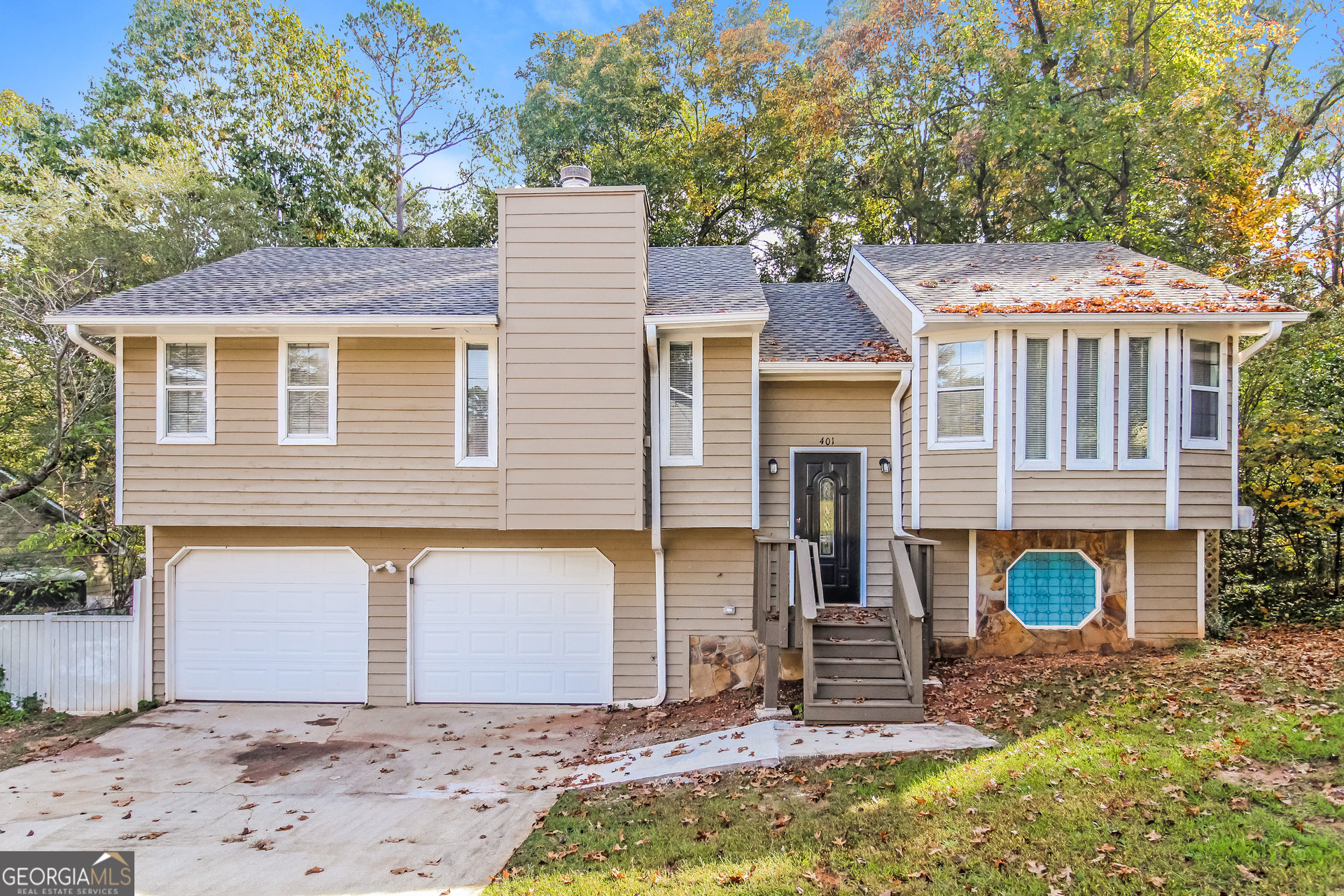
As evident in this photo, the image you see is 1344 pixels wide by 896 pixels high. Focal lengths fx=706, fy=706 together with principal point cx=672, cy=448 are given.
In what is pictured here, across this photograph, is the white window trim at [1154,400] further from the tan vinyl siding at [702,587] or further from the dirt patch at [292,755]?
the dirt patch at [292,755]

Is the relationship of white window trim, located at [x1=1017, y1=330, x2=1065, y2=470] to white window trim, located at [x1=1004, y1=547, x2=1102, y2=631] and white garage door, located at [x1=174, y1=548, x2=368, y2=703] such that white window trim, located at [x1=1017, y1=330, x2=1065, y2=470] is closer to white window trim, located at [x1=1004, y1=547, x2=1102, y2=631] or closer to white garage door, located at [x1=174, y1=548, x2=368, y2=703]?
white window trim, located at [x1=1004, y1=547, x2=1102, y2=631]

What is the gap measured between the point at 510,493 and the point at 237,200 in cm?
1286

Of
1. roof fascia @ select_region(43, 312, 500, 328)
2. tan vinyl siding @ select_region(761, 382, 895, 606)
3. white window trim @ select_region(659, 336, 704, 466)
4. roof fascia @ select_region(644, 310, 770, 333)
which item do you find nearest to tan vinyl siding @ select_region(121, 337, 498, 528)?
roof fascia @ select_region(43, 312, 500, 328)

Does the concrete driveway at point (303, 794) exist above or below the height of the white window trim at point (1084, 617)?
below

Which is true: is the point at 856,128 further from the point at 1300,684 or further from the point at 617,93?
the point at 1300,684

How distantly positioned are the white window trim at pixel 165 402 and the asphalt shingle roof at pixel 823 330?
6961mm

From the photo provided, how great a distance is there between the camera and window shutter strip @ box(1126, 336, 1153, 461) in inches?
330

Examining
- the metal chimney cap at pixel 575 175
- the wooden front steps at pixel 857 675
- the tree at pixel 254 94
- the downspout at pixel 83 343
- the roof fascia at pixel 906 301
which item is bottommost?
the wooden front steps at pixel 857 675

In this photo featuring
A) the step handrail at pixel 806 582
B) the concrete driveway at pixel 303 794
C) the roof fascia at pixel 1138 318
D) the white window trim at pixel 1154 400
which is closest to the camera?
the concrete driveway at pixel 303 794

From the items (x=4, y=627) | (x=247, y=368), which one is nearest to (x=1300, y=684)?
(x=247, y=368)

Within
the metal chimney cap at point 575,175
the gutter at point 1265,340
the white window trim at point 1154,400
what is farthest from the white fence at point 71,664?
the gutter at point 1265,340

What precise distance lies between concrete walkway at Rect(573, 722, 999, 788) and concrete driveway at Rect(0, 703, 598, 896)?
0.62 meters

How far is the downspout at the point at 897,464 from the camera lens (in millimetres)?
9211

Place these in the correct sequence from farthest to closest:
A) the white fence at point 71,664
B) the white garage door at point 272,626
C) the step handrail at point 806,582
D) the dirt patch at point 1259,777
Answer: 1. the white garage door at point 272,626
2. the white fence at point 71,664
3. the step handrail at point 806,582
4. the dirt patch at point 1259,777
